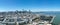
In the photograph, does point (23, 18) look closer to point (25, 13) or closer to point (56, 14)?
point (25, 13)

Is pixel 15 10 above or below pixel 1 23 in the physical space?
above

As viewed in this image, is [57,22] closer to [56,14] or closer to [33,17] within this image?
[56,14]

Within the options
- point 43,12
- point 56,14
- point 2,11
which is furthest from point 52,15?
point 2,11

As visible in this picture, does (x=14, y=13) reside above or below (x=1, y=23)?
above

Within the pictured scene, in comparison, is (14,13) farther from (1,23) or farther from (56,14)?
(56,14)

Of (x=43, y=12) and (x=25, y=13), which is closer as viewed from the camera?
(x=43, y=12)

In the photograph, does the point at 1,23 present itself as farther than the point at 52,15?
No

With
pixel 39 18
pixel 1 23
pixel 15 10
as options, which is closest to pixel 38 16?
pixel 39 18
